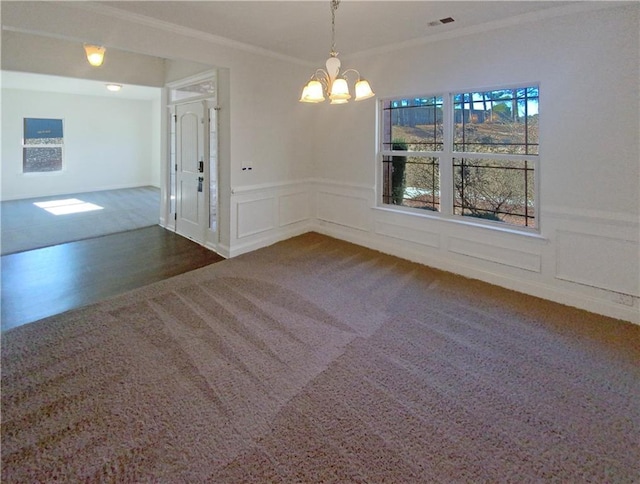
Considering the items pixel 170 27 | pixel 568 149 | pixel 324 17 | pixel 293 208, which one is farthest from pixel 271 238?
pixel 568 149

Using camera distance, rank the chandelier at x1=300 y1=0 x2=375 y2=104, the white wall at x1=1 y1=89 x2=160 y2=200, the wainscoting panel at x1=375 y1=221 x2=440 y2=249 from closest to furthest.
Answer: the chandelier at x1=300 y1=0 x2=375 y2=104, the wainscoting panel at x1=375 y1=221 x2=440 y2=249, the white wall at x1=1 y1=89 x2=160 y2=200

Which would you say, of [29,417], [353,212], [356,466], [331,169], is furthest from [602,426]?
[331,169]

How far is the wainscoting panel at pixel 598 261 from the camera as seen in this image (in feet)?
10.1

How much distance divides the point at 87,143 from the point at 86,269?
749 cm

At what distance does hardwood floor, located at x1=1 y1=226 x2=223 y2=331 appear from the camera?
3359 millimetres

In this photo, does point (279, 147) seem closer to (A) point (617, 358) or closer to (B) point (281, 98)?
(B) point (281, 98)

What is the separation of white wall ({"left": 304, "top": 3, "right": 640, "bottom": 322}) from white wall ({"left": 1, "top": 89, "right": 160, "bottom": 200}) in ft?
29.8

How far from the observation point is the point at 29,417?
1934mm

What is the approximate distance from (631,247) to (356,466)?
3.04 meters

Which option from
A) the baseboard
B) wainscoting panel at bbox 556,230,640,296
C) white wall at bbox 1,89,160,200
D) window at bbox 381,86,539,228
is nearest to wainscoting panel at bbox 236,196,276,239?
the baseboard

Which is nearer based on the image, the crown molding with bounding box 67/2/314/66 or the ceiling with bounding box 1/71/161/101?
the crown molding with bounding box 67/2/314/66

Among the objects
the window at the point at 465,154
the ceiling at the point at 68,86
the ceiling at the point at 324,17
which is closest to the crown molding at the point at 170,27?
the ceiling at the point at 324,17

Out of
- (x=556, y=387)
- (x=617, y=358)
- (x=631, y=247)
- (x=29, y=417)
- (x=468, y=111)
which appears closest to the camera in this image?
(x=29, y=417)

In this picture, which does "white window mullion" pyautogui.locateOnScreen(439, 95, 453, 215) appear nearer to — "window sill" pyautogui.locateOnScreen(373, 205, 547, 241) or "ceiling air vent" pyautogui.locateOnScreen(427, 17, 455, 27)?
"window sill" pyautogui.locateOnScreen(373, 205, 547, 241)
